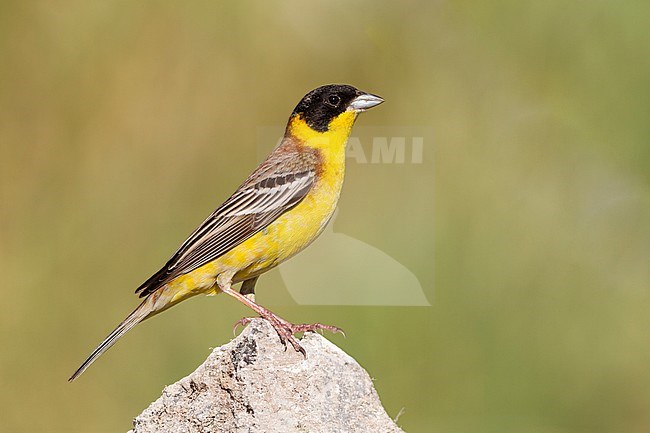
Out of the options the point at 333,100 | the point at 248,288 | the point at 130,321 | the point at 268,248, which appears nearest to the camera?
the point at 130,321

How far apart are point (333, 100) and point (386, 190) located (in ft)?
12.2

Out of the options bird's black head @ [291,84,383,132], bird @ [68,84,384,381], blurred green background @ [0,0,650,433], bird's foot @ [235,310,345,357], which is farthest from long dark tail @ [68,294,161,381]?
blurred green background @ [0,0,650,433]

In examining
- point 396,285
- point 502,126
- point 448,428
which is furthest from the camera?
point 502,126

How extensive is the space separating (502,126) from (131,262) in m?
3.49

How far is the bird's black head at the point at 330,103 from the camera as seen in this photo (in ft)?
21.4

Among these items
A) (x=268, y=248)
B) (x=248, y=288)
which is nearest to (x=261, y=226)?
(x=268, y=248)

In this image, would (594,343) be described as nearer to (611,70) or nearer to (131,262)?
(611,70)

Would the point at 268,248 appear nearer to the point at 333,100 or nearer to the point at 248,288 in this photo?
the point at 248,288

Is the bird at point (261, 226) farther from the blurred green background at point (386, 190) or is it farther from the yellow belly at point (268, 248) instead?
the blurred green background at point (386, 190)

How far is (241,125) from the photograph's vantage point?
404 inches

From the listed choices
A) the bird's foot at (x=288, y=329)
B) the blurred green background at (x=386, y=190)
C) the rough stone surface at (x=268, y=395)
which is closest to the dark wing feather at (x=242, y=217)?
the bird's foot at (x=288, y=329)

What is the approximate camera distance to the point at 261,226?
6152 mm

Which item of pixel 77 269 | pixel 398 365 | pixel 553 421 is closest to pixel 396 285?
pixel 398 365

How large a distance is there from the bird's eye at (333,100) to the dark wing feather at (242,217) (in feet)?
1.22
